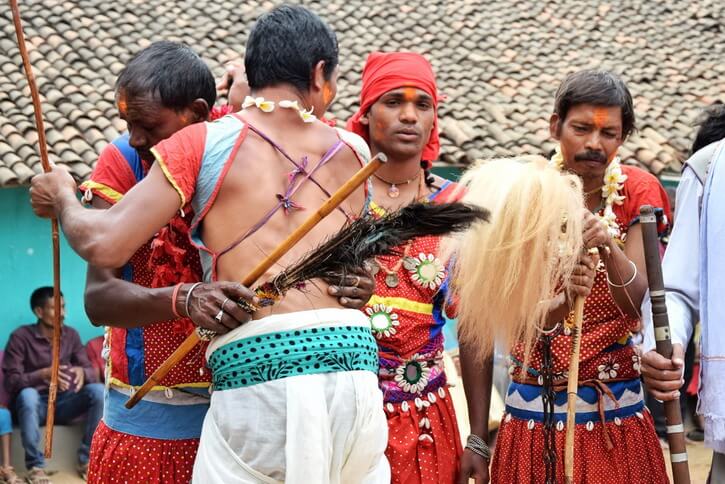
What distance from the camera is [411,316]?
4328mm

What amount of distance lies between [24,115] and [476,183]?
10649 mm

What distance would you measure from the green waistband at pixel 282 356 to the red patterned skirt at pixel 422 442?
1.03 metres

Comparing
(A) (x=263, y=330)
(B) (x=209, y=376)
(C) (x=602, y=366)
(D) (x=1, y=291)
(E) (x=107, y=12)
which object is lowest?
(D) (x=1, y=291)

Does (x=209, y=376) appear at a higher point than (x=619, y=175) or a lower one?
lower

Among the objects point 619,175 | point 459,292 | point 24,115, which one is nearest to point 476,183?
point 459,292

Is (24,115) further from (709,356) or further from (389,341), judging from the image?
(709,356)

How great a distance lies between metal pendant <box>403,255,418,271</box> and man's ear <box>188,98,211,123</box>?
3.32 feet

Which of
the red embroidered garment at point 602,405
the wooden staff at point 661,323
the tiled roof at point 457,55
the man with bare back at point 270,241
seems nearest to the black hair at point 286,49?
the man with bare back at point 270,241

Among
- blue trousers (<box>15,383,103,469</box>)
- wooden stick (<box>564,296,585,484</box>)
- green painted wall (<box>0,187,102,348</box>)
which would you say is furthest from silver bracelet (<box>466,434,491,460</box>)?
green painted wall (<box>0,187,102,348</box>)

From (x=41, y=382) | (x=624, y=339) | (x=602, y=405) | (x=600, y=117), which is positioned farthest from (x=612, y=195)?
(x=41, y=382)

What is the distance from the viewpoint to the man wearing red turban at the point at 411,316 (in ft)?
14.1

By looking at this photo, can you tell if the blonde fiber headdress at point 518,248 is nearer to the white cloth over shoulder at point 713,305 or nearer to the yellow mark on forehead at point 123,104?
the white cloth over shoulder at point 713,305

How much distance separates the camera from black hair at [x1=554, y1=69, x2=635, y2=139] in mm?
4547

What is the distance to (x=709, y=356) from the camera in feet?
12.6
